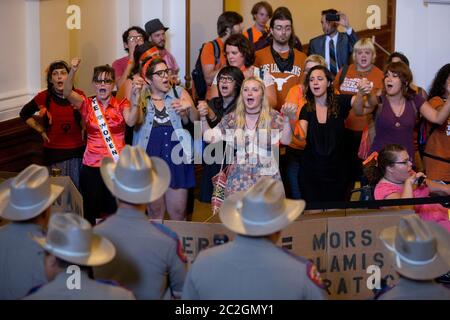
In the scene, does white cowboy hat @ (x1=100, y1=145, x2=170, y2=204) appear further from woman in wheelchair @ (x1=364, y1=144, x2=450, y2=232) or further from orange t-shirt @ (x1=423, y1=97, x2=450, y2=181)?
orange t-shirt @ (x1=423, y1=97, x2=450, y2=181)

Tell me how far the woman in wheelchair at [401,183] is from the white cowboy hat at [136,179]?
2356 millimetres

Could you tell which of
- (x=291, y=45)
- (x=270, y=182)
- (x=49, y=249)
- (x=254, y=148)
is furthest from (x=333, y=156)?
(x=49, y=249)

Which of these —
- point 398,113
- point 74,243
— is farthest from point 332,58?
point 74,243

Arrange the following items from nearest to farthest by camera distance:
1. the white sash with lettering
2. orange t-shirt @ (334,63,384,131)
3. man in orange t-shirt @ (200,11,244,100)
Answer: the white sash with lettering < orange t-shirt @ (334,63,384,131) < man in orange t-shirt @ (200,11,244,100)

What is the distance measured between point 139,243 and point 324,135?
11.3 ft

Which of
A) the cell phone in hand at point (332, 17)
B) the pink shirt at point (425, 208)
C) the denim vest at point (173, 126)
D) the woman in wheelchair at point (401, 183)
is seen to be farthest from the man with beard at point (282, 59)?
the pink shirt at point (425, 208)

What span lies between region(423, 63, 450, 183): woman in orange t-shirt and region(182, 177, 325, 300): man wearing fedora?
13.4 ft

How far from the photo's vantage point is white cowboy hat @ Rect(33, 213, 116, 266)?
16.3ft

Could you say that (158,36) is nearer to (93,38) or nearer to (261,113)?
(93,38)

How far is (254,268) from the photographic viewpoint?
504 cm

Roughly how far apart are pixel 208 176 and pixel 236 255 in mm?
3542

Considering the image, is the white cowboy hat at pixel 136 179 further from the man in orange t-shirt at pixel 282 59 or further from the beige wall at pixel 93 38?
the beige wall at pixel 93 38

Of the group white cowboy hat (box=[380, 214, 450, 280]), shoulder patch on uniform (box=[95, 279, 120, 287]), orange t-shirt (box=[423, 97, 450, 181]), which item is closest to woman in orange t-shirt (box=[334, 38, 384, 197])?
orange t-shirt (box=[423, 97, 450, 181])

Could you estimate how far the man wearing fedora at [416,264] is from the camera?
197 inches
